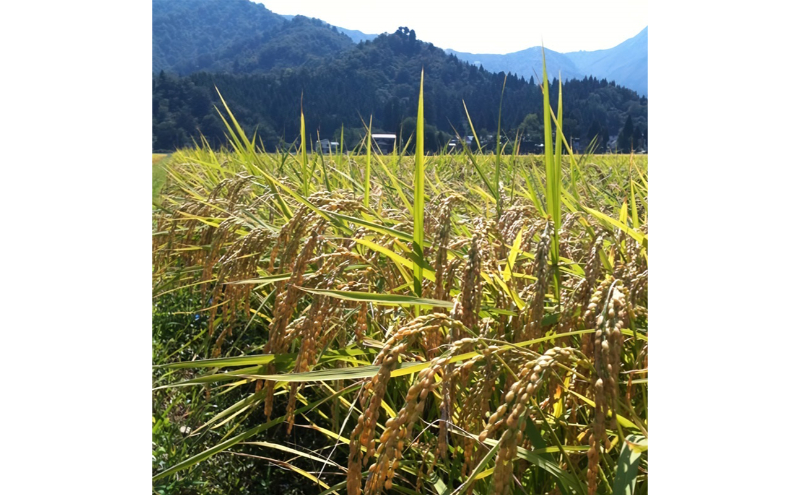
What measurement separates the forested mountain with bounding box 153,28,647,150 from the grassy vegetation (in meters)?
0.21

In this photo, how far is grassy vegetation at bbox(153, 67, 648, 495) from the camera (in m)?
0.66

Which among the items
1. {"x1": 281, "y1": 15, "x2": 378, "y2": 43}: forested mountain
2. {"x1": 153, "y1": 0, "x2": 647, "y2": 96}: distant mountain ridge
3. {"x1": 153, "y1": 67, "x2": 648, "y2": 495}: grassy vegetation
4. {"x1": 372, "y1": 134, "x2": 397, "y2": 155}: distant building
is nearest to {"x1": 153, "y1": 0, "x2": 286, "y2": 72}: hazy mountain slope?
{"x1": 153, "y1": 0, "x2": 647, "y2": 96}: distant mountain ridge

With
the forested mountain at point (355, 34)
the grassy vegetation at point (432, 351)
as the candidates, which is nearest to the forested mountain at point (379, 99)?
the forested mountain at point (355, 34)

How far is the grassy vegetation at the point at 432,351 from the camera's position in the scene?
0.66m

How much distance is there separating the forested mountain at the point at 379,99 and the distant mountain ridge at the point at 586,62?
48mm

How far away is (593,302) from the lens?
0.66 meters

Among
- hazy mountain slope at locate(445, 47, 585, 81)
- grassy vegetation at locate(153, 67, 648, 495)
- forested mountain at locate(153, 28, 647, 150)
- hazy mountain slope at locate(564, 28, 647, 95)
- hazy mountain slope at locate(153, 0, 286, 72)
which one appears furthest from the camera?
hazy mountain slope at locate(153, 0, 286, 72)

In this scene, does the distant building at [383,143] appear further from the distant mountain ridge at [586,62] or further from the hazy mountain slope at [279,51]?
the distant mountain ridge at [586,62]

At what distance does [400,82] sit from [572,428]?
1.42 m

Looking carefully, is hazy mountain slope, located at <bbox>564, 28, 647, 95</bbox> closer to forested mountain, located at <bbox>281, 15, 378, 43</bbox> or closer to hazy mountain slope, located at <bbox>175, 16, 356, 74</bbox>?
forested mountain, located at <bbox>281, 15, 378, 43</bbox>

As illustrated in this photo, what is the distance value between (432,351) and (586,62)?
902 mm

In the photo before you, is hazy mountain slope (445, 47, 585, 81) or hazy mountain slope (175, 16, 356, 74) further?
hazy mountain slope (175, 16, 356, 74)
